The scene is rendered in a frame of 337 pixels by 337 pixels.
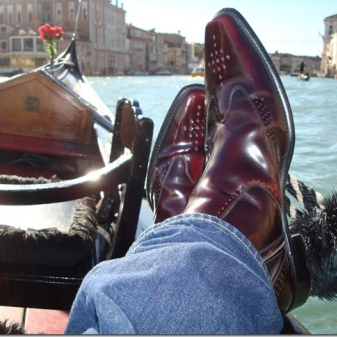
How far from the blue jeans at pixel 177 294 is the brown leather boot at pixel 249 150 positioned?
0.26ft

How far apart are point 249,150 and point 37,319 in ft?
1.30

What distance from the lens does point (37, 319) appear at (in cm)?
73

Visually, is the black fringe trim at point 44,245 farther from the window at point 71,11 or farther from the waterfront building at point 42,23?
the window at point 71,11

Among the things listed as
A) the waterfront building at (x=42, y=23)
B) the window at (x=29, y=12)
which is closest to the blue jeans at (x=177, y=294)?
the waterfront building at (x=42, y=23)

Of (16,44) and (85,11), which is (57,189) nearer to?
(16,44)

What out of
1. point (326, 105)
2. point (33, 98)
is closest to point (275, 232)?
point (33, 98)

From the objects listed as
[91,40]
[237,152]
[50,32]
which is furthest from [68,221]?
[91,40]

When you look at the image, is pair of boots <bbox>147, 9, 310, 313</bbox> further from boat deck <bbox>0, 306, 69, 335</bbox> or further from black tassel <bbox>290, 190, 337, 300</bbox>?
boat deck <bbox>0, 306, 69, 335</bbox>

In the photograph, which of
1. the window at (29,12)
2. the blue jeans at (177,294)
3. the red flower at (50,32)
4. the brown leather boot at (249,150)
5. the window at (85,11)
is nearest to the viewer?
the blue jeans at (177,294)

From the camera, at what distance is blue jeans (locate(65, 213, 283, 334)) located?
0.36 m

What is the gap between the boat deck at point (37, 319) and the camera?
697mm

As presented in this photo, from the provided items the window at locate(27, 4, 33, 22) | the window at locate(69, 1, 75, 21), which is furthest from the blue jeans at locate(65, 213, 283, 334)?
the window at locate(69, 1, 75, 21)

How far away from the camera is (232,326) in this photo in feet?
1.20

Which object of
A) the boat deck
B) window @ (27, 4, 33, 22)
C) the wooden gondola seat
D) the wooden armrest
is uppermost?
window @ (27, 4, 33, 22)
